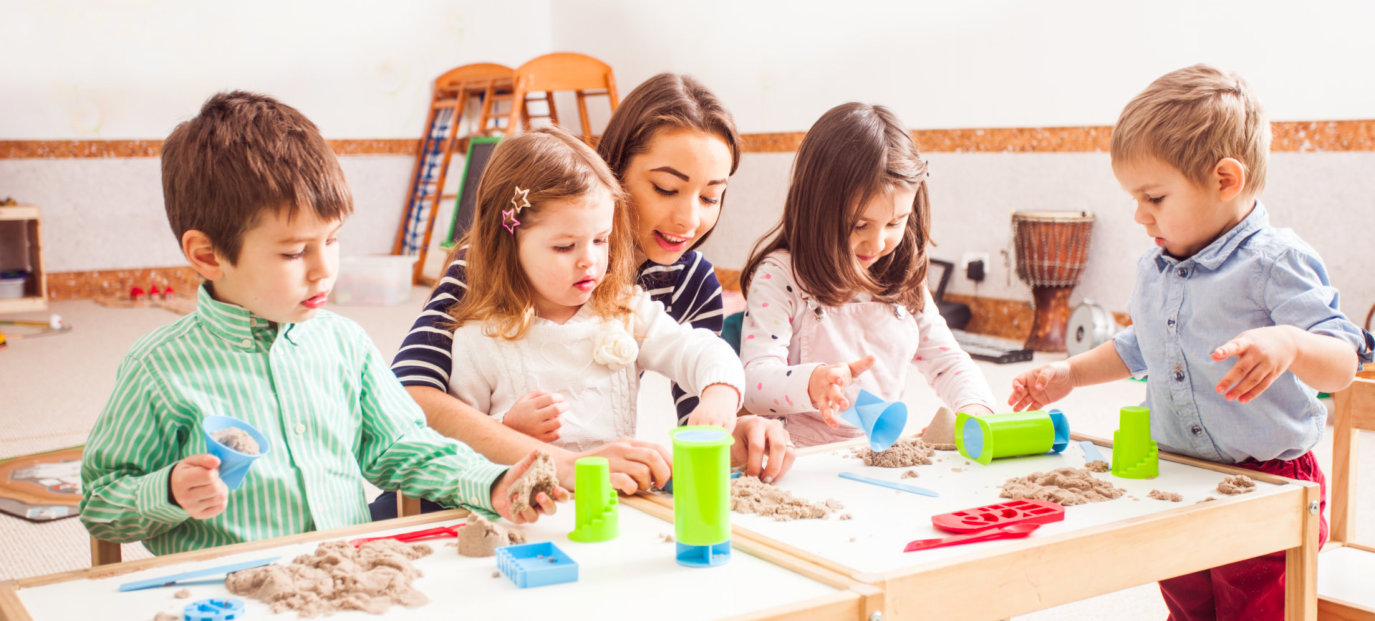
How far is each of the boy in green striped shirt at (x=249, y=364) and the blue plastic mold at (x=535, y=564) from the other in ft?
A: 0.25

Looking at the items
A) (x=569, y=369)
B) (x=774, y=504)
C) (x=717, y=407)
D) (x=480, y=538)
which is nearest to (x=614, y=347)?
(x=569, y=369)

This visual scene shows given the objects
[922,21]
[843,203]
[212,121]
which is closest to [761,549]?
[212,121]

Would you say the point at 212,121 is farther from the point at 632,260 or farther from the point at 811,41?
the point at 811,41

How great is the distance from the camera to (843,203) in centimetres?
167

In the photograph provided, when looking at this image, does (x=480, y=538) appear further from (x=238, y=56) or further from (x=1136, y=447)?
(x=238, y=56)

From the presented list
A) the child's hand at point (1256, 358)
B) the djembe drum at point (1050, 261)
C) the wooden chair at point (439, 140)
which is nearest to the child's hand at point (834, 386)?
the child's hand at point (1256, 358)

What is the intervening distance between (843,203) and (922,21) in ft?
11.1

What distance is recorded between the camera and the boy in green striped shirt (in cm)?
106

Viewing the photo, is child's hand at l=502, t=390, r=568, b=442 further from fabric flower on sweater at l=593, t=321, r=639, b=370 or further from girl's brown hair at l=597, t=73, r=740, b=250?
girl's brown hair at l=597, t=73, r=740, b=250

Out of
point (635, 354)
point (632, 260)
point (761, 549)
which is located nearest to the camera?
point (761, 549)

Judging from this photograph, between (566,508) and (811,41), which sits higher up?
(811,41)

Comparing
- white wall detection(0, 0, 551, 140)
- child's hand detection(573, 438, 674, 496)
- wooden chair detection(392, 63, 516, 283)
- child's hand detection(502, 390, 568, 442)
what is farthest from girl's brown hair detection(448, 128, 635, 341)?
wooden chair detection(392, 63, 516, 283)

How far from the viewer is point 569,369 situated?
1466 millimetres

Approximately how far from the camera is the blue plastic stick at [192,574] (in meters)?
0.88
